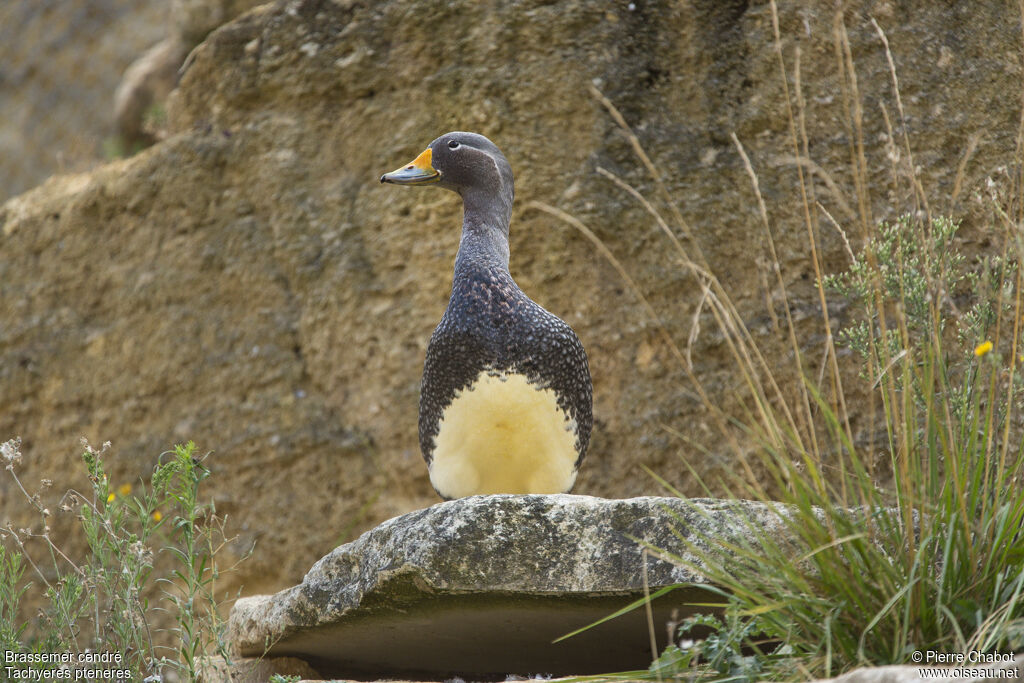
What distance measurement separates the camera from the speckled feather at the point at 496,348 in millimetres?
3488

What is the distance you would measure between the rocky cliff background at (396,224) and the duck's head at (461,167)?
1.14 meters

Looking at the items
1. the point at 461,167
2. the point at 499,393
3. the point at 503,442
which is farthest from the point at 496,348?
the point at 461,167

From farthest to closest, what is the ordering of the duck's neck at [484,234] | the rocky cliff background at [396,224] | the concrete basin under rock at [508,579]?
the rocky cliff background at [396,224], the duck's neck at [484,234], the concrete basin under rock at [508,579]

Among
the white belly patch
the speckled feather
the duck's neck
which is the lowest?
the white belly patch

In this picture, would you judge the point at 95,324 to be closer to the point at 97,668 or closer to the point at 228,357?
the point at 228,357

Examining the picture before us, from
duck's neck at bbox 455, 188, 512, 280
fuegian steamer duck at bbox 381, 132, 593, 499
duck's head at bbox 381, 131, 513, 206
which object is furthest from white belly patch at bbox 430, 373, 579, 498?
duck's head at bbox 381, 131, 513, 206

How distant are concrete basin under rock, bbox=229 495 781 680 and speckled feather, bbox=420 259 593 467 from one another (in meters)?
0.57

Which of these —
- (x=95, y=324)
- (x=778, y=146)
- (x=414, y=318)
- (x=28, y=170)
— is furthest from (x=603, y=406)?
(x=28, y=170)

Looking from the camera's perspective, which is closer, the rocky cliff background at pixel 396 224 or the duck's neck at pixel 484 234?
the duck's neck at pixel 484 234

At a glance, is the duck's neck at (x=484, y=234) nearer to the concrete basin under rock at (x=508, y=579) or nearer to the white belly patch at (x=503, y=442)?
the white belly patch at (x=503, y=442)

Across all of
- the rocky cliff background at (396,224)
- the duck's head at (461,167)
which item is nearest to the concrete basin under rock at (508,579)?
the duck's head at (461,167)

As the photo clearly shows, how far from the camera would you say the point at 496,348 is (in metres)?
3.48

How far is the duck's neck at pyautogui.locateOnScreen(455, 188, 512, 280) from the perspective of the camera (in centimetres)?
378

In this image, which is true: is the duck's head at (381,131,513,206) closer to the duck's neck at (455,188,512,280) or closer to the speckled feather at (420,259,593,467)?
the duck's neck at (455,188,512,280)
